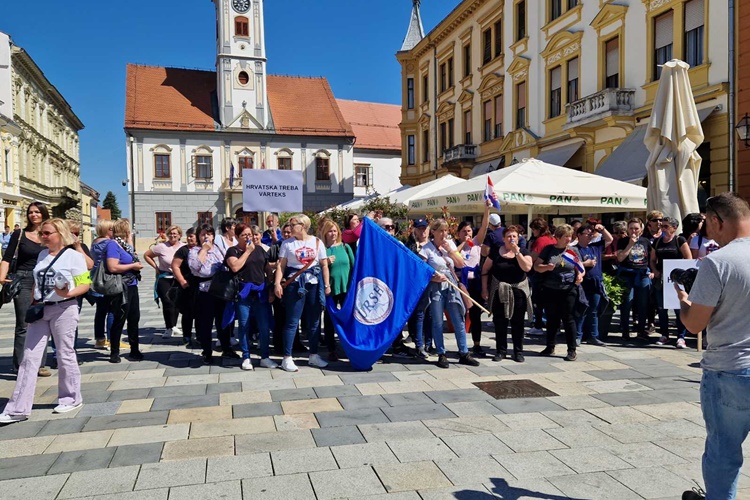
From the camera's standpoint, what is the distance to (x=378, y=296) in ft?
22.2

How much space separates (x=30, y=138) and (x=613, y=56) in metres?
36.9

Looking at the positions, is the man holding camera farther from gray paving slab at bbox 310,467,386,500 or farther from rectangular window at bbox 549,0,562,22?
rectangular window at bbox 549,0,562,22

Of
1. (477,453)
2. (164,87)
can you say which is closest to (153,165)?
(164,87)

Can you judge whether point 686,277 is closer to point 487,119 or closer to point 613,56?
point 613,56

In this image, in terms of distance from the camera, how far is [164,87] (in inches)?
1709

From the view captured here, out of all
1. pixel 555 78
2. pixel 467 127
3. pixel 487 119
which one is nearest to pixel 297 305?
pixel 555 78

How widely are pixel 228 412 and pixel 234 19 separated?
1650 inches

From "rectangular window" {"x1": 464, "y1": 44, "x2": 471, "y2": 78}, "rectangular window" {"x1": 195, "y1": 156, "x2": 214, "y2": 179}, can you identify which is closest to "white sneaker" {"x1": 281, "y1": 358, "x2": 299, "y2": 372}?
"rectangular window" {"x1": 464, "y1": 44, "x2": 471, "y2": 78}

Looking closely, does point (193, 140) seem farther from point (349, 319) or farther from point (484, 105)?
point (349, 319)

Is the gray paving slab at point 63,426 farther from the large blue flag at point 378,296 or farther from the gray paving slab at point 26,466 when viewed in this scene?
the large blue flag at point 378,296

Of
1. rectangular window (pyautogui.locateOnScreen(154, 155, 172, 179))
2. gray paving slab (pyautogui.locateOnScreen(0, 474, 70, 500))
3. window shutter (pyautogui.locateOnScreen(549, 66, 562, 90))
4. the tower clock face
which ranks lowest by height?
gray paving slab (pyautogui.locateOnScreen(0, 474, 70, 500))

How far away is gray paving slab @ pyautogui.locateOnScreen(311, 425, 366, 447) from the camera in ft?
14.3

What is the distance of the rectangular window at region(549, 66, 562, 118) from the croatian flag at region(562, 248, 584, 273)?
613 inches

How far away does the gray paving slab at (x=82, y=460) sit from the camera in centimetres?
393
